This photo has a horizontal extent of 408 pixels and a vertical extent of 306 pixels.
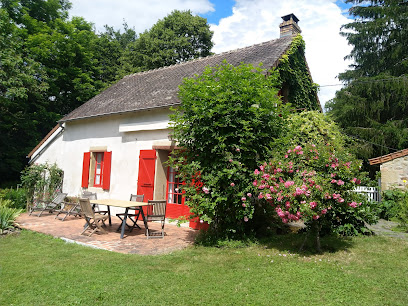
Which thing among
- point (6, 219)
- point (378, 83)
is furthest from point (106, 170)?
point (378, 83)

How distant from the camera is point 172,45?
2269cm

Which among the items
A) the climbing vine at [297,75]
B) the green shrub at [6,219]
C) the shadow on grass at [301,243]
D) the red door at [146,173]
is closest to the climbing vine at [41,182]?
the green shrub at [6,219]

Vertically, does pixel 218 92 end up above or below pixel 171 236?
above

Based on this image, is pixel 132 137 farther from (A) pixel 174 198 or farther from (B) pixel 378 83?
(B) pixel 378 83

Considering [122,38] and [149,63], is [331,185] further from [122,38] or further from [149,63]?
[122,38]

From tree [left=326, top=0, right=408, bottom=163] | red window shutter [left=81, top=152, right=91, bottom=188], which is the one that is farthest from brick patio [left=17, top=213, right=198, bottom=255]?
tree [left=326, top=0, right=408, bottom=163]

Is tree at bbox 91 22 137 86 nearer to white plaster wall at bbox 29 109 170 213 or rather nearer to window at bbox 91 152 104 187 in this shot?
white plaster wall at bbox 29 109 170 213

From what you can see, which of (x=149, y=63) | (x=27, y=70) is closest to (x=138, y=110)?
(x=27, y=70)

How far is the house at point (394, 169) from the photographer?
1216 cm

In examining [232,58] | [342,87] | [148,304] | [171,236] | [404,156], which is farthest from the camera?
[342,87]

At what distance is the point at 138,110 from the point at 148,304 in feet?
22.7

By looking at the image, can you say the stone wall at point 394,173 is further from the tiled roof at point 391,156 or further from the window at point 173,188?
the window at point 173,188

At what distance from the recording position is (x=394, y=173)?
12398 mm

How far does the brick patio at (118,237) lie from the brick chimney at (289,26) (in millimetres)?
8323
